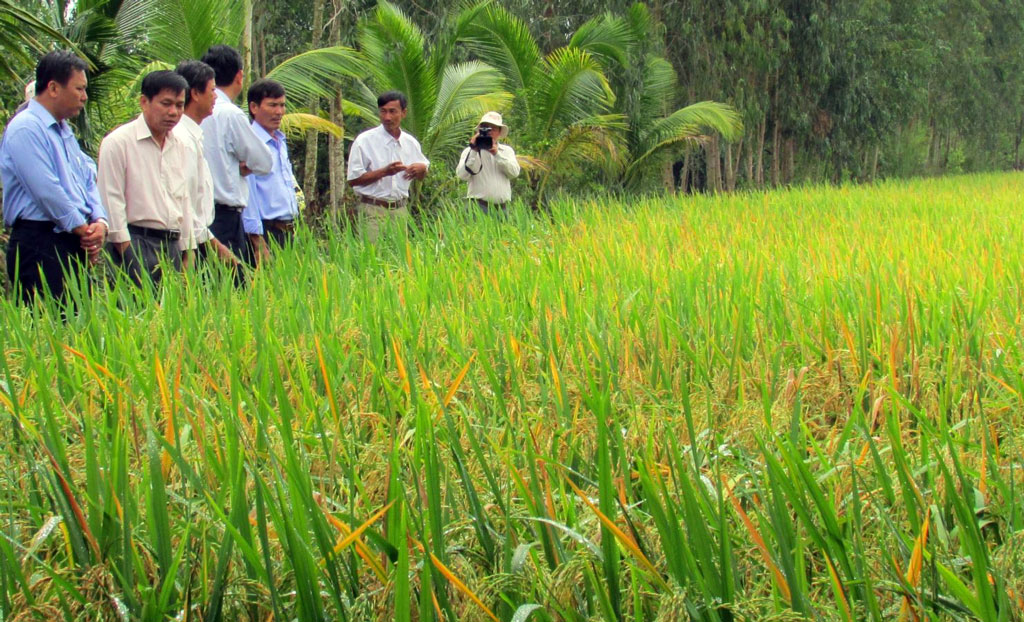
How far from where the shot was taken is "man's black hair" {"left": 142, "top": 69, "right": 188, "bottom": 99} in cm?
383

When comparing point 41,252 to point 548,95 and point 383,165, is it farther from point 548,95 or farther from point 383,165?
point 548,95

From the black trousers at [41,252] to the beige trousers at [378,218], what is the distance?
1592 mm

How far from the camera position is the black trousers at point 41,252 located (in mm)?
3809

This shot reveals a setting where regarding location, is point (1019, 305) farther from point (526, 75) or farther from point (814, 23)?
point (814, 23)

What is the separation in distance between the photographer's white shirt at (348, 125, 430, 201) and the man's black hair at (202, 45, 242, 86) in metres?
1.39

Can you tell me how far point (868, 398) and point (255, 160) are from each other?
2974 millimetres

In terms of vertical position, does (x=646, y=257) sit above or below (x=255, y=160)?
below

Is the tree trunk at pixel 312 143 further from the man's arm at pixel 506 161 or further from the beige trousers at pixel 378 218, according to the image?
the beige trousers at pixel 378 218

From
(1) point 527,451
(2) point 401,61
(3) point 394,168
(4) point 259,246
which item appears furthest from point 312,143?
(1) point 527,451

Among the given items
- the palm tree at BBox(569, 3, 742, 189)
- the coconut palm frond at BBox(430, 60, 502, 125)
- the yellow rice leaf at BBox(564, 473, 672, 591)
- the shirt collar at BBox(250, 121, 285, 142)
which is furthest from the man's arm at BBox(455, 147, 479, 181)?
the palm tree at BBox(569, 3, 742, 189)

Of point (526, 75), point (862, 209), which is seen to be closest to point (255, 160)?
→ point (862, 209)

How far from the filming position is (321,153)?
14.7 metres

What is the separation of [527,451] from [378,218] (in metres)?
4.35

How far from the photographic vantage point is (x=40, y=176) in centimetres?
367
